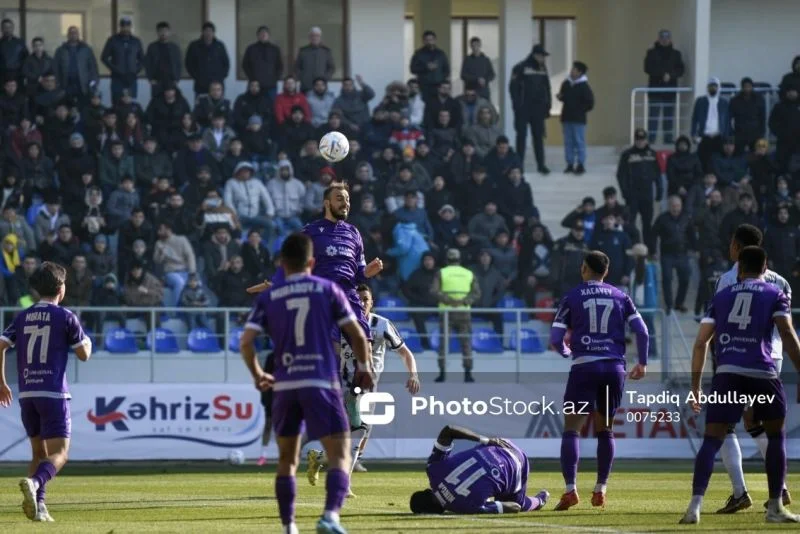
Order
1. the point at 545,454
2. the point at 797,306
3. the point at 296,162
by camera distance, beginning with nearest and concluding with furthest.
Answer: the point at 545,454 → the point at 797,306 → the point at 296,162

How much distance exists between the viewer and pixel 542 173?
30.2m

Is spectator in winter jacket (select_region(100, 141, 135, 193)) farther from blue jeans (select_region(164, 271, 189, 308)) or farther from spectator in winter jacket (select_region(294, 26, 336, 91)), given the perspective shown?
spectator in winter jacket (select_region(294, 26, 336, 91))

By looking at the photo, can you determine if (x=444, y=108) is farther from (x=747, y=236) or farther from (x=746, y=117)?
(x=747, y=236)

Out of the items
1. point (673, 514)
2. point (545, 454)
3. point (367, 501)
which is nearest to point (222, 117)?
point (545, 454)

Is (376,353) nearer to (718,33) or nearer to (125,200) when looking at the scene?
(125,200)

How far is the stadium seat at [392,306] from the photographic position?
24.5 m

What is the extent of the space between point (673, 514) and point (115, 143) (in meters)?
15.4

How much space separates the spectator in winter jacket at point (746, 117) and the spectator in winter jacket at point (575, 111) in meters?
2.68

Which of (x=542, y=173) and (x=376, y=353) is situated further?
(x=542, y=173)

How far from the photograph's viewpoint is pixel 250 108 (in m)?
27.2

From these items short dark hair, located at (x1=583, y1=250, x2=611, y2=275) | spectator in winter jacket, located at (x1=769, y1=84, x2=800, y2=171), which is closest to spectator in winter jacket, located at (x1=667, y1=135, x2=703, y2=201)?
spectator in winter jacket, located at (x1=769, y1=84, x2=800, y2=171)

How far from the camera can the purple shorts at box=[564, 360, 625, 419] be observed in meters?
13.4

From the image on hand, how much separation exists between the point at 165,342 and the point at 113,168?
3958mm

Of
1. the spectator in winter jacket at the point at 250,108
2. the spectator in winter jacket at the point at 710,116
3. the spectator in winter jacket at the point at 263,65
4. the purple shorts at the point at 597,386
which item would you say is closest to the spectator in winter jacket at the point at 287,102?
the spectator in winter jacket at the point at 250,108
